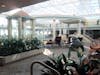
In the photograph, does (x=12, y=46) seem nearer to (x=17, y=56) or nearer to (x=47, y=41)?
(x=17, y=56)

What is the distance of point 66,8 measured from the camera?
25859 millimetres

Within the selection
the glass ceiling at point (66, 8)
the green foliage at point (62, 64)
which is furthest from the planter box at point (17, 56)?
the glass ceiling at point (66, 8)

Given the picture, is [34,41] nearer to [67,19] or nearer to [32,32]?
[32,32]

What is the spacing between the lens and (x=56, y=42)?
2216 cm

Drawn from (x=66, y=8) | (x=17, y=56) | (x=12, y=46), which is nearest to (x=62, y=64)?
(x=17, y=56)

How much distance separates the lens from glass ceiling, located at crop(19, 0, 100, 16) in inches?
898

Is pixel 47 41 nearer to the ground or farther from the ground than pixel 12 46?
nearer to the ground

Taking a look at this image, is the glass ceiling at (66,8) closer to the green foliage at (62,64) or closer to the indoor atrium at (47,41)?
the indoor atrium at (47,41)

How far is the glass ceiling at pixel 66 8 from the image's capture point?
74.8 feet

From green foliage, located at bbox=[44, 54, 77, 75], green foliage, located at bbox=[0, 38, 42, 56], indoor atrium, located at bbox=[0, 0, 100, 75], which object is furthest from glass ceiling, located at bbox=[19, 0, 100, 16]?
green foliage, located at bbox=[44, 54, 77, 75]

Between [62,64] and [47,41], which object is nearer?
[62,64]

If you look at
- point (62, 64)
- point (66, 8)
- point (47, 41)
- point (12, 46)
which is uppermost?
point (66, 8)

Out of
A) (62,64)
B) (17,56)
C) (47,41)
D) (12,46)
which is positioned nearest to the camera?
(62,64)

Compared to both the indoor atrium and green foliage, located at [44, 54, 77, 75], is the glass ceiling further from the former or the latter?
green foliage, located at [44, 54, 77, 75]
